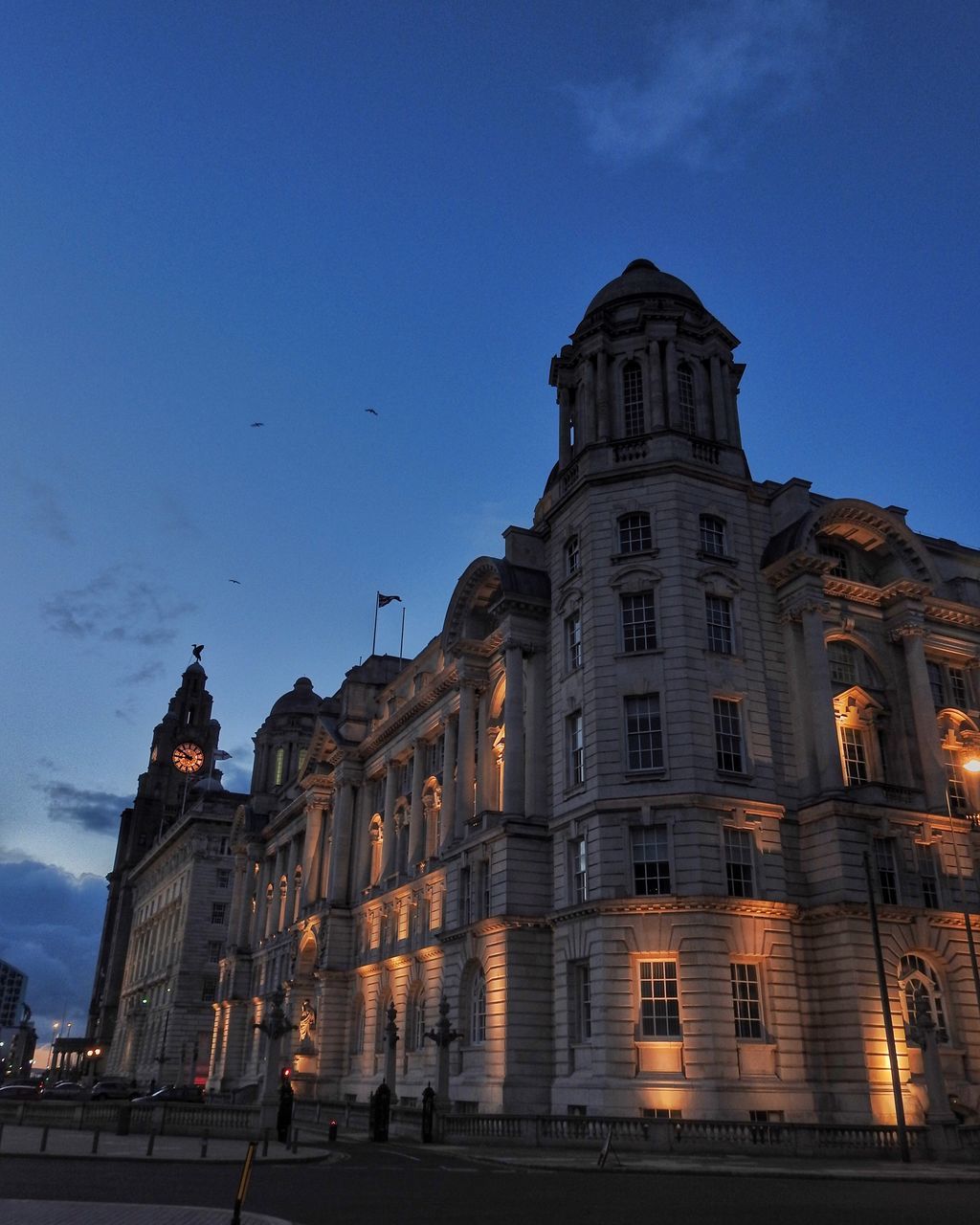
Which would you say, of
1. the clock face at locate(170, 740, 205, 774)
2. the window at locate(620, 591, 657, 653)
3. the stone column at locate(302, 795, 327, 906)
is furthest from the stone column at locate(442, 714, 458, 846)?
the clock face at locate(170, 740, 205, 774)

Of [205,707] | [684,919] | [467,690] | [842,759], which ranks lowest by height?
[684,919]

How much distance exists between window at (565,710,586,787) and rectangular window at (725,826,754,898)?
237 inches

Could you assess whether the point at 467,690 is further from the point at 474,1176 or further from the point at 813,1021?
the point at 474,1176

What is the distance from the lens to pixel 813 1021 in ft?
123

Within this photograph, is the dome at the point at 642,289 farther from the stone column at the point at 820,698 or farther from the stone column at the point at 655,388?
the stone column at the point at 820,698

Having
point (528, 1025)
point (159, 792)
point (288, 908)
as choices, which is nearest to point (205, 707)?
point (159, 792)

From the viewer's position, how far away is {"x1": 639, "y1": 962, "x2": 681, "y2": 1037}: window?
117 feet

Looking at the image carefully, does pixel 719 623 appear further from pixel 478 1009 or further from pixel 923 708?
pixel 478 1009

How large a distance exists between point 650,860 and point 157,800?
12745 cm

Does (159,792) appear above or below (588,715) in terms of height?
above

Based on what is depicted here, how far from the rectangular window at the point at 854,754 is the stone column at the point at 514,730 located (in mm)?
13047

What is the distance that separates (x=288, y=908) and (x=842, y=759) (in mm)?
49765

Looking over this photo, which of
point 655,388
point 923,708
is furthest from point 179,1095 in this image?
point 655,388

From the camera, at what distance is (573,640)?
44.6 metres
